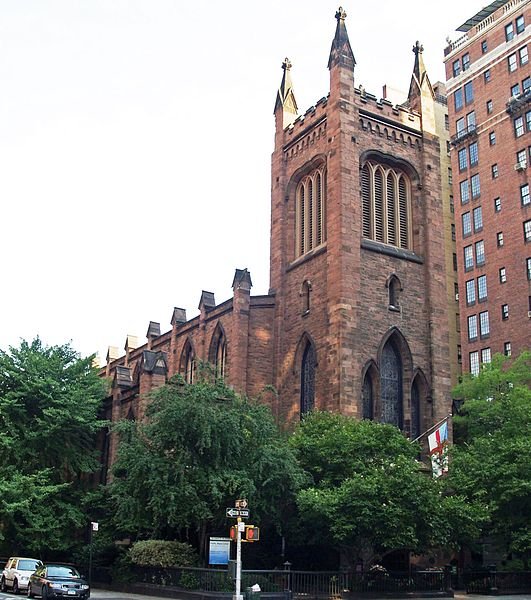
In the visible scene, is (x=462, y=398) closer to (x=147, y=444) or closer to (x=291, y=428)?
(x=291, y=428)

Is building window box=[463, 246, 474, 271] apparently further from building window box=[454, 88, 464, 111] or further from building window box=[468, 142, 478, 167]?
building window box=[454, 88, 464, 111]

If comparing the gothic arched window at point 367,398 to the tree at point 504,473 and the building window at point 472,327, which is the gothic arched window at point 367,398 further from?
the building window at point 472,327

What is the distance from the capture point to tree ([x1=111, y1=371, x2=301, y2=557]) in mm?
28609

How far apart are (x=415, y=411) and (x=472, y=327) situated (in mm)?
29143

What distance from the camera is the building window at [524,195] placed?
64188mm

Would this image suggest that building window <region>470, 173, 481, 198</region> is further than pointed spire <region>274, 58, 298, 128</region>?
Yes

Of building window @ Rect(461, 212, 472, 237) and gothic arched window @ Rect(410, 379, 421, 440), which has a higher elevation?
building window @ Rect(461, 212, 472, 237)

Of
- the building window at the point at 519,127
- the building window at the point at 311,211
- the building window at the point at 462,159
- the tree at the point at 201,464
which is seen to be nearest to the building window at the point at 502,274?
the building window at the point at 519,127

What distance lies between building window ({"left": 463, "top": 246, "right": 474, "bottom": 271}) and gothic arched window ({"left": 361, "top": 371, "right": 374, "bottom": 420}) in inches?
1308

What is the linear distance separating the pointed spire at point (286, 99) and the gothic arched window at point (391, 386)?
1608 centimetres

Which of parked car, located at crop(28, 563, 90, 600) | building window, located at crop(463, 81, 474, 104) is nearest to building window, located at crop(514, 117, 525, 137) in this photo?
building window, located at crop(463, 81, 474, 104)

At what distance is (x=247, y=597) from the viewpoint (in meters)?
24.2

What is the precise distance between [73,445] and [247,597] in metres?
21.9

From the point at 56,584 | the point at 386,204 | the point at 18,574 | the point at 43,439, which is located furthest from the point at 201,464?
the point at 386,204
